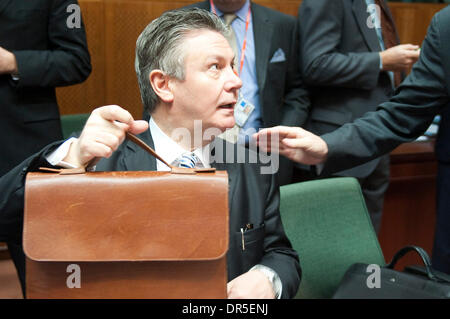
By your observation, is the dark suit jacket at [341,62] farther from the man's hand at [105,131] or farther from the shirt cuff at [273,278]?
the man's hand at [105,131]

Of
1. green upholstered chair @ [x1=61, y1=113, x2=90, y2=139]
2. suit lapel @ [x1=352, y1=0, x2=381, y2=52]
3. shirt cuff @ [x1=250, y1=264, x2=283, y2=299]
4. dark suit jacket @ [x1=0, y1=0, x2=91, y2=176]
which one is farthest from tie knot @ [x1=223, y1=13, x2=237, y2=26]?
shirt cuff @ [x1=250, y1=264, x2=283, y2=299]

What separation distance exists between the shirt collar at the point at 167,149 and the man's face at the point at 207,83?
0.27 ft

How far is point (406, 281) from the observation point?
5.38 ft

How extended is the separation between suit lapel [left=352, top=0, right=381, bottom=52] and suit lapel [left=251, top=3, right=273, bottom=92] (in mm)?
389

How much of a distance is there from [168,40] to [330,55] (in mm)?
1269

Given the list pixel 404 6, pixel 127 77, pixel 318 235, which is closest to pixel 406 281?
pixel 318 235

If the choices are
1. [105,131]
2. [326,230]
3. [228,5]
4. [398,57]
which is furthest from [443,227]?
[105,131]

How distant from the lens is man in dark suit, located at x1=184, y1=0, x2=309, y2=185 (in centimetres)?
253

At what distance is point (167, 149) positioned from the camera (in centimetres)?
151

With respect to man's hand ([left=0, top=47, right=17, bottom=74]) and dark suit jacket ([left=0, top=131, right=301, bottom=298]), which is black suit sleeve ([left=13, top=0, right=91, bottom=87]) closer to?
man's hand ([left=0, top=47, right=17, bottom=74])

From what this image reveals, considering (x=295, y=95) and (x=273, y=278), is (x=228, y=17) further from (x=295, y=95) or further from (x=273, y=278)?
(x=273, y=278)

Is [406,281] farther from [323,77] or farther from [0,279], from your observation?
[0,279]

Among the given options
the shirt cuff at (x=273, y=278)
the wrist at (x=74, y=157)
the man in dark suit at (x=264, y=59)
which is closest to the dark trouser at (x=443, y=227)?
the man in dark suit at (x=264, y=59)

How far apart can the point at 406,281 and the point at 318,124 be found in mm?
1181
